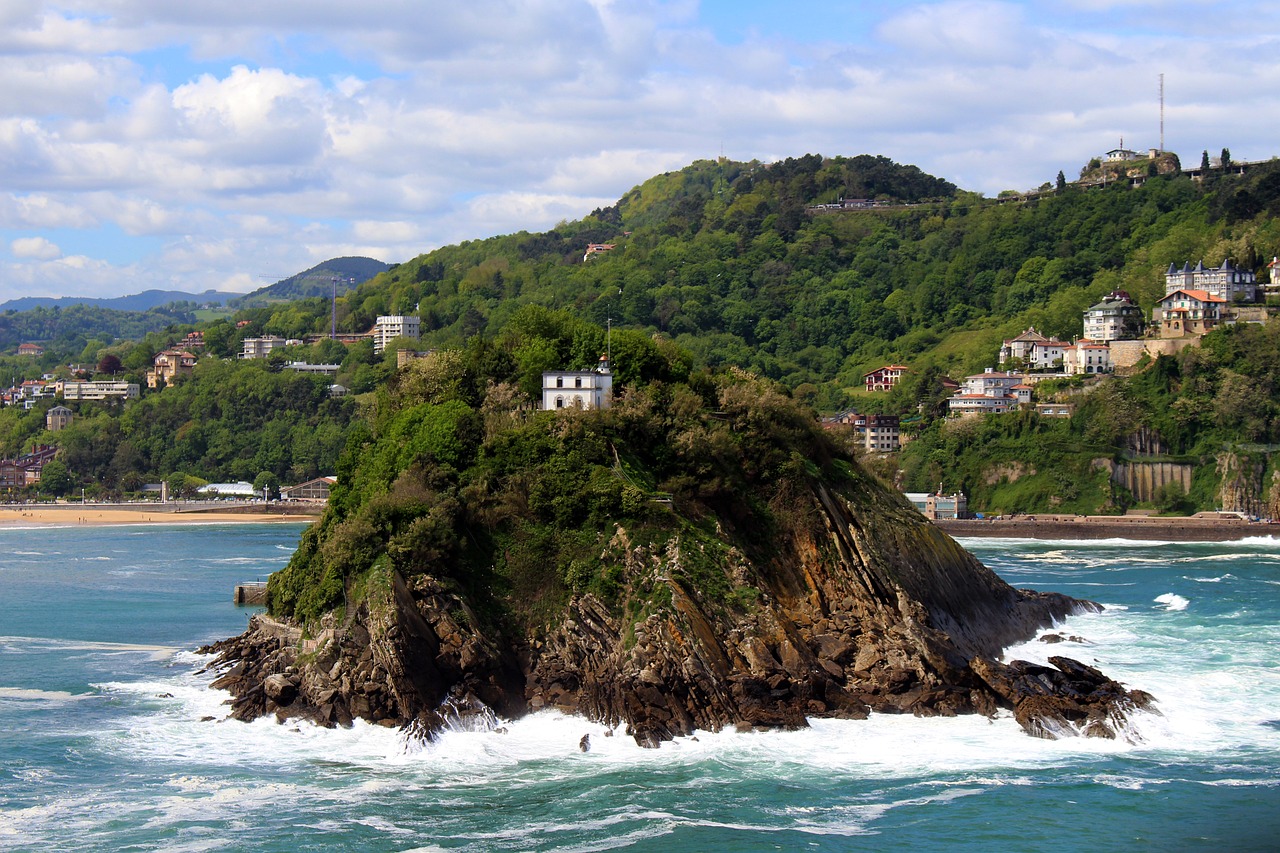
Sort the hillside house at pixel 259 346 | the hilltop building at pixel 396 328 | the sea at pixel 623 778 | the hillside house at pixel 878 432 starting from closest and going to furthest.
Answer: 1. the sea at pixel 623 778
2. the hillside house at pixel 878 432
3. the hilltop building at pixel 396 328
4. the hillside house at pixel 259 346

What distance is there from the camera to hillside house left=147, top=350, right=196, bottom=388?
159750mm


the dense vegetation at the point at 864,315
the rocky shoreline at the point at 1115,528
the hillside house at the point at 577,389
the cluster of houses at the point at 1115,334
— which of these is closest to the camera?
the hillside house at the point at 577,389

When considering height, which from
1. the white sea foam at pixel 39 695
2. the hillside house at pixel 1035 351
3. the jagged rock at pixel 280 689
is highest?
the hillside house at pixel 1035 351

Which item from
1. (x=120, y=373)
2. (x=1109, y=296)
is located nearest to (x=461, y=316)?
(x=120, y=373)

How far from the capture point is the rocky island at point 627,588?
111 ft

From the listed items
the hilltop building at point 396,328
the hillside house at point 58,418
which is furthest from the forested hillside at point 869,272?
the hillside house at point 58,418

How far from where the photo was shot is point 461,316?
160125 mm

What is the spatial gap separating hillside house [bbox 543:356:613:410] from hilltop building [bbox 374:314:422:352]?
12119cm

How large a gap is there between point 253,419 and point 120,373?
3607 cm

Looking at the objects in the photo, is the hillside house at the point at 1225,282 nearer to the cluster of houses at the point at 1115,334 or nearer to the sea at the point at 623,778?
the cluster of houses at the point at 1115,334

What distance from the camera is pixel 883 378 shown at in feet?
411

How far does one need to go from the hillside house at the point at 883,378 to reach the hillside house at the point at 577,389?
82.7 m

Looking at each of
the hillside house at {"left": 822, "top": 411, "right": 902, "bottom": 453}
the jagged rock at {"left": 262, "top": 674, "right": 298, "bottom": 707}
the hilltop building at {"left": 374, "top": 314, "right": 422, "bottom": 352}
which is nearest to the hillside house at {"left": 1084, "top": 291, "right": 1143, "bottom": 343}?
the hillside house at {"left": 822, "top": 411, "right": 902, "bottom": 453}

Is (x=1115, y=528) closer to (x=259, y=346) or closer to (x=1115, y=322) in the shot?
(x=1115, y=322)
